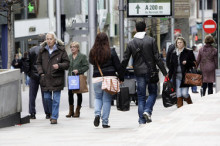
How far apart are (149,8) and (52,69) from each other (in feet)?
25.1

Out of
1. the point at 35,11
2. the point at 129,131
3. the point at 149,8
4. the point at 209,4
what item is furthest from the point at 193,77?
the point at 209,4

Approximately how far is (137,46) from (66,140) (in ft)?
8.25

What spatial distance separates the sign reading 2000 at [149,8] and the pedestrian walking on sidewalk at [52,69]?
6778 mm

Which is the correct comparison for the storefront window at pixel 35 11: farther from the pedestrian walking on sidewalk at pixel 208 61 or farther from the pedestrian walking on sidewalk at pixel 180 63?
the pedestrian walking on sidewalk at pixel 180 63

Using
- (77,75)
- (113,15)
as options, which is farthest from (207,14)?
(77,75)

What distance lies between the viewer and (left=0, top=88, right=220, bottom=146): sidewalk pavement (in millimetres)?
7423

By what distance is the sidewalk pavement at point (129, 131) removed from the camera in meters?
7.42

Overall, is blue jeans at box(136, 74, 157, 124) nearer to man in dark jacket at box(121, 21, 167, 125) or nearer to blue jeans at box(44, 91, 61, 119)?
man in dark jacket at box(121, 21, 167, 125)

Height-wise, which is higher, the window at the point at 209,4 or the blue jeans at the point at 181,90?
the window at the point at 209,4

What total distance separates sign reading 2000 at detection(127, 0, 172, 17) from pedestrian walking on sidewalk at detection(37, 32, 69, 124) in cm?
678

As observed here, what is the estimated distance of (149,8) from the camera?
1948 centimetres

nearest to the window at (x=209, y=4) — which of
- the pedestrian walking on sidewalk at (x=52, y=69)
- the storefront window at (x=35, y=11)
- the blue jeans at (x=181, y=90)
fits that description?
the storefront window at (x=35, y=11)

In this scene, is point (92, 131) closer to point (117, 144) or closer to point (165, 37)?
point (117, 144)

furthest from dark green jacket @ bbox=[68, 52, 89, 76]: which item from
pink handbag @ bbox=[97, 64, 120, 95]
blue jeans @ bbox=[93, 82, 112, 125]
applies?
pink handbag @ bbox=[97, 64, 120, 95]
